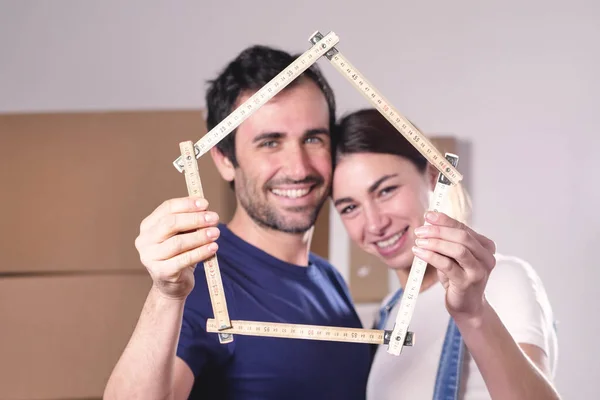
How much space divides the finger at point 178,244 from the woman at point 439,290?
0.49m

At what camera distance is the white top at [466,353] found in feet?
6.79

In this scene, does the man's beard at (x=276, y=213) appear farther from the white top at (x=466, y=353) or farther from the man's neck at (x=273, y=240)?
the white top at (x=466, y=353)

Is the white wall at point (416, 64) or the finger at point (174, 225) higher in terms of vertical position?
the white wall at point (416, 64)

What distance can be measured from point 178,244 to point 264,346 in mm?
682

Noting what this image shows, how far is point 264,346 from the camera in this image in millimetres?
2182

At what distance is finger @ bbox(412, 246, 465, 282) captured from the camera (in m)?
1.65

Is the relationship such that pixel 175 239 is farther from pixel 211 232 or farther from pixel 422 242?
pixel 422 242

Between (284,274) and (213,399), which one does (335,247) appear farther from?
(213,399)

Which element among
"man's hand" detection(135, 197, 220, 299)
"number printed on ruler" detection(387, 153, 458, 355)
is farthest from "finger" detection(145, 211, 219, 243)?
"number printed on ruler" detection(387, 153, 458, 355)

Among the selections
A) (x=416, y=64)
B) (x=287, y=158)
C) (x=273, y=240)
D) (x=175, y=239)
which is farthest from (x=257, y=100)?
(x=416, y=64)

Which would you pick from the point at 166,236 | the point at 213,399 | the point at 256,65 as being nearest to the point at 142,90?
the point at 256,65

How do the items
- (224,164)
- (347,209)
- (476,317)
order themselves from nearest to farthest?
(476,317)
(347,209)
(224,164)

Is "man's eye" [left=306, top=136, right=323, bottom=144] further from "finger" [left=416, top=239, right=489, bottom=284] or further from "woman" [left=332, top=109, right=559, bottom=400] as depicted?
"finger" [left=416, top=239, right=489, bottom=284]

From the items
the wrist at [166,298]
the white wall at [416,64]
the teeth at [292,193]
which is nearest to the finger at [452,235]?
the wrist at [166,298]
